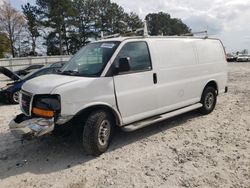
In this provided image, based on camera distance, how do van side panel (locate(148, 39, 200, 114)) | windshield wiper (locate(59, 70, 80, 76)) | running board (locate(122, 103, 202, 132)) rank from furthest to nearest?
1. van side panel (locate(148, 39, 200, 114))
2. running board (locate(122, 103, 202, 132))
3. windshield wiper (locate(59, 70, 80, 76))

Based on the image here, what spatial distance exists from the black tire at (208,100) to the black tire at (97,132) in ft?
10.4

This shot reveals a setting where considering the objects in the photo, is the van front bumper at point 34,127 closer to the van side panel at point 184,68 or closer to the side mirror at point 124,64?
the side mirror at point 124,64

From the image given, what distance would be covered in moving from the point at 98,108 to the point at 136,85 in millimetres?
925

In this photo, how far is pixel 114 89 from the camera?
16.6 ft

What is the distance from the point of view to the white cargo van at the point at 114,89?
460 centimetres

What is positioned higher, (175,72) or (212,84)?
(175,72)

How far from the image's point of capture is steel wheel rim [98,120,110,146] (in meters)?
4.98

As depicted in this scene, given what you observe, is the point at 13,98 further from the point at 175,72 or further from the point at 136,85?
the point at 175,72

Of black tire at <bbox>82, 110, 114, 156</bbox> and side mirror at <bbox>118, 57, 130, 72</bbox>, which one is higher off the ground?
side mirror at <bbox>118, 57, 130, 72</bbox>

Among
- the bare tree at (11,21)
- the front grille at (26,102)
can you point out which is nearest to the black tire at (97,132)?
the front grille at (26,102)

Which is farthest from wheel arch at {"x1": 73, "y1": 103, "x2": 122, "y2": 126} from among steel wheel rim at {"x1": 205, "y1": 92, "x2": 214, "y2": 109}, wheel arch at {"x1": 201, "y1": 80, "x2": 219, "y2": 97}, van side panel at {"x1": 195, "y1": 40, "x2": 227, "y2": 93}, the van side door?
steel wheel rim at {"x1": 205, "y1": 92, "x2": 214, "y2": 109}

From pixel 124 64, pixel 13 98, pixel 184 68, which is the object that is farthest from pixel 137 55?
pixel 13 98

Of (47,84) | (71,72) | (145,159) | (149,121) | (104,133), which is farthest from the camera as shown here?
(149,121)

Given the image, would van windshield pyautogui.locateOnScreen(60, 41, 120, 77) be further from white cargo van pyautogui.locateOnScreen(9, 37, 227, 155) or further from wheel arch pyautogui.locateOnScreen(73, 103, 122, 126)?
wheel arch pyautogui.locateOnScreen(73, 103, 122, 126)
